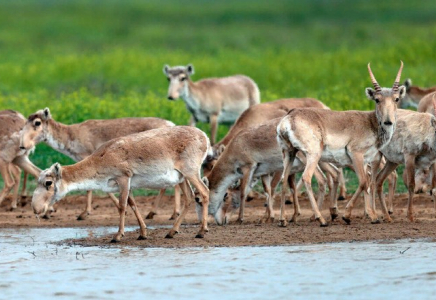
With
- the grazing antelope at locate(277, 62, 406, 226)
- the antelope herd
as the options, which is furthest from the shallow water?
the grazing antelope at locate(277, 62, 406, 226)

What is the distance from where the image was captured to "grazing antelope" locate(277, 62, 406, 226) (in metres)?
15.2

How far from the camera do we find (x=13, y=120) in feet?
62.8

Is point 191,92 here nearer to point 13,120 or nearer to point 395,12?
point 13,120

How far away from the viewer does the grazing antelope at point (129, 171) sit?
14.7m

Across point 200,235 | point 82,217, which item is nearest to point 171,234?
point 200,235

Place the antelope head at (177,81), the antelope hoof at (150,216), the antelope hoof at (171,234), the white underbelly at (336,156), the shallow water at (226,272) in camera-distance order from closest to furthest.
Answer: the shallow water at (226,272) → the antelope hoof at (171,234) → the white underbelly at (336,156) → the antelope hoof at (150,216) → the antelope head at (177,81)

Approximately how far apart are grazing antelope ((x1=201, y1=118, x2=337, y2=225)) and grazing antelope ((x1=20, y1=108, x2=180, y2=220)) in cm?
163

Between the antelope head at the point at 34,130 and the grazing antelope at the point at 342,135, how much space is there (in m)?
5.15

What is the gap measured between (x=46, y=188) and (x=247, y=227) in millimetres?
3346

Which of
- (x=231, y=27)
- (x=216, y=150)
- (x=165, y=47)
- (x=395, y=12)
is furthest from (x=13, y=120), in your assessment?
(x=395, y=12)

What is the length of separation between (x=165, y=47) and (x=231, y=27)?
8253mm

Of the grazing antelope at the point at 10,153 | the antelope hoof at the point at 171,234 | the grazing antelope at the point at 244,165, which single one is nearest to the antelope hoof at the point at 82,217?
the grazing antelope at the point at 10,153

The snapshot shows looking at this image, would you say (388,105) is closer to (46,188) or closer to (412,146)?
(412,146)

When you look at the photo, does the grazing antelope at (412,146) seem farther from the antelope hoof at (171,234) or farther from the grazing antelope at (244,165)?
the antelope hoof at (171,234)
